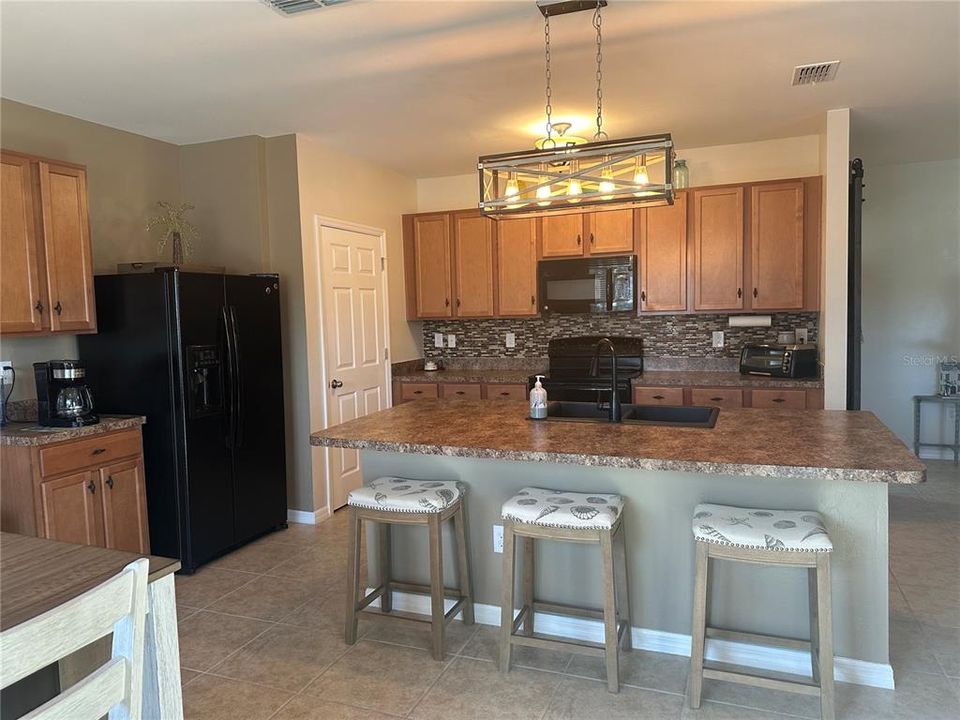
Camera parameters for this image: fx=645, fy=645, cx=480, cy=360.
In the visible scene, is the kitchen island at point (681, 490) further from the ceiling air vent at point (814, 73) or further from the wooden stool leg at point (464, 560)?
the ceiling air vent at point (814, 73)

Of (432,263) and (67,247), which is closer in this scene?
(67,247)

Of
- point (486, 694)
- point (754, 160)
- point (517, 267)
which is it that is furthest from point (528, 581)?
point (754, 160)

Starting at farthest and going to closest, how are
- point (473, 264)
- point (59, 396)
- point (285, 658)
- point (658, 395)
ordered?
point (473, 264), point (658, 395), point (59, 396), point (285, 658)

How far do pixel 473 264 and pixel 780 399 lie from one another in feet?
8.32

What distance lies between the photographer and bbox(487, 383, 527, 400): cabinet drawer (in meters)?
4.93

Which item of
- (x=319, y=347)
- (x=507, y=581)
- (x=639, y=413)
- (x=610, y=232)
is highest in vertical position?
(x=610, y=232)

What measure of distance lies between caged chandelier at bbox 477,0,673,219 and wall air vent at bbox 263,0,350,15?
0.78 metres

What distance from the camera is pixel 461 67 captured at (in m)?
3.03

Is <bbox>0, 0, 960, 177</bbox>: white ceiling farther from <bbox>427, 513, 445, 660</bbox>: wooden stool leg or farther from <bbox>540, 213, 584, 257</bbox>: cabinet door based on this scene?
<bbox>427, 513, 445, 660</bbox>: wooden stool leg

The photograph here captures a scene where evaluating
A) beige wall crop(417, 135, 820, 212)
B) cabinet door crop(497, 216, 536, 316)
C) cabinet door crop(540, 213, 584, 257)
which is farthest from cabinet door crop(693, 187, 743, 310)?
cabinet door crop(497, 216, 536, 316)

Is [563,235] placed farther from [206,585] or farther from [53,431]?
[53,431]

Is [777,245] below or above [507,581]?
above

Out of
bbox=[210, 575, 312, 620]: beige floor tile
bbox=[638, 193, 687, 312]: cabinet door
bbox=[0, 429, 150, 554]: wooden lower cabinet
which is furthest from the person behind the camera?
bbox=[638, 193, 687, 312]: cabinet door

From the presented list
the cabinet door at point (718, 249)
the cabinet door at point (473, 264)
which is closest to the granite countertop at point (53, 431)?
the cabinet door at point (473, 264)
